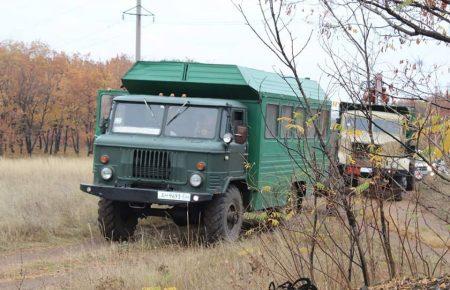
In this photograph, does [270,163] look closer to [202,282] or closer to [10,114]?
[202,282]

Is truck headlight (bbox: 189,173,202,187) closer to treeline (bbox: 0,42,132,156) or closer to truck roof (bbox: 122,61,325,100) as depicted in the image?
truck roof (bbox: 122,61,325,100)

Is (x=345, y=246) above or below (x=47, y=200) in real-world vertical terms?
above

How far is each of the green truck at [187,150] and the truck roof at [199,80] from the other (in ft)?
0.06

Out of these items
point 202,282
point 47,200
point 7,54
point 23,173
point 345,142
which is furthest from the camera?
point 7,54

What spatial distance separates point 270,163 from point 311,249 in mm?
6109

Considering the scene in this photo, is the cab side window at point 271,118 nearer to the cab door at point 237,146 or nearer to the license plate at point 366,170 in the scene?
the cab door at point 237,146

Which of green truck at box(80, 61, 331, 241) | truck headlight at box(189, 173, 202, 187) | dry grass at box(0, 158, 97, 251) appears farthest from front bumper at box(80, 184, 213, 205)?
dry grass at box(0, 158, 97, 251)

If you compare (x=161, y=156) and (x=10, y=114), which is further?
(x=10, y=114)

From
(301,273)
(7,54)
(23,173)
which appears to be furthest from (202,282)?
(7,54)

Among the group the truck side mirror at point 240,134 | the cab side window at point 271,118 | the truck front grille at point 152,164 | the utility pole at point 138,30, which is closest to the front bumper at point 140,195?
the truck front grille at point 152,164

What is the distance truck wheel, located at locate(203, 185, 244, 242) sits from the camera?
8.67 metres

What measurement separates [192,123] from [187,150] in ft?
1.87

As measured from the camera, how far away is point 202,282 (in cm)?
500

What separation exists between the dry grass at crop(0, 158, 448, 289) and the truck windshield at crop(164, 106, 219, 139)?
1.58m
